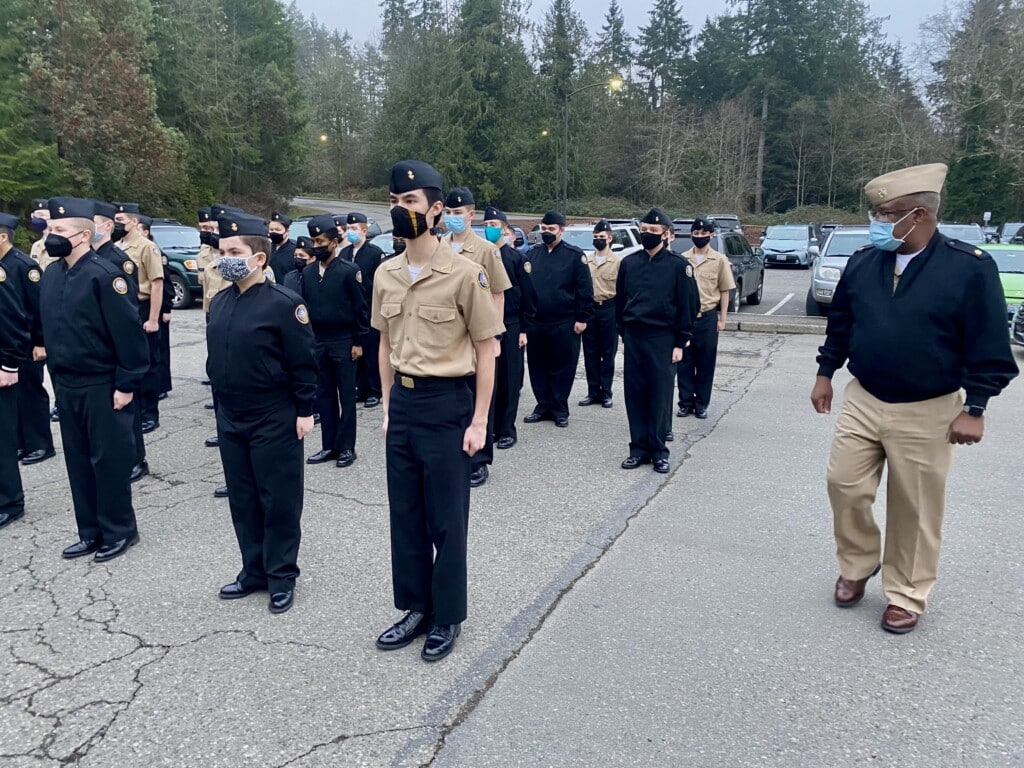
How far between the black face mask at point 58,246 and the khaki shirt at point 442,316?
2.21m

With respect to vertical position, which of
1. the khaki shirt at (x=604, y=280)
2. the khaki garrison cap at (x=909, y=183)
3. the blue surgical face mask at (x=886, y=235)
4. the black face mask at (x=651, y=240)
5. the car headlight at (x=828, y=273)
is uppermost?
the khaki garrison cap at (x=909, y=183)

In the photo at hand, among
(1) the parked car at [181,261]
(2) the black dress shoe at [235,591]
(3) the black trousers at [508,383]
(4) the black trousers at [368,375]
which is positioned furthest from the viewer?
(1) the parked car at [181,261]

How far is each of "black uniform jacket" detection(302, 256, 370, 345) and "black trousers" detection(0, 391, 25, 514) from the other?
2.24 metres

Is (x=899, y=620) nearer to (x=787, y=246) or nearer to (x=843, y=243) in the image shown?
(x=843, y=243)

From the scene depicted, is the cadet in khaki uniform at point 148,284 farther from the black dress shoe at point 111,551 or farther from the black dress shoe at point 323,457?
the black dress shoe at point 111,551

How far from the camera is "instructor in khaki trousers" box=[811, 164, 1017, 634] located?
346 cm

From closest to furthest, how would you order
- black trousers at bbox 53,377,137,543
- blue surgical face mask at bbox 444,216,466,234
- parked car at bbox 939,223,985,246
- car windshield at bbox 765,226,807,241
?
1. black trousers at bbox 53,377,137,543
2. blue surgical face mask at bbox 444,216,466,234
3. parked car at bbox 939,223,985,246
4. car windshield at bbox 765,226,807,241

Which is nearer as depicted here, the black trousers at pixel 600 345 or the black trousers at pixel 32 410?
the black trousers at pixel 32 410

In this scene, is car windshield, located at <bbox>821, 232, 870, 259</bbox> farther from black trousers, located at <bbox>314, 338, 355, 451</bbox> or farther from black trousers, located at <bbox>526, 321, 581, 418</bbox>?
black trousers, located at <bbox>314, 338, 355, 451</bbox>

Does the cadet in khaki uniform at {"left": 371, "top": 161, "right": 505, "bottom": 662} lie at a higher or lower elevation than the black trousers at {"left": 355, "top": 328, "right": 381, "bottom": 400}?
higher

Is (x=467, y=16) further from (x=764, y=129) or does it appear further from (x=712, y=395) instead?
(x=712, y=395)

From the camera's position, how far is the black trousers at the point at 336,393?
6.56 meters

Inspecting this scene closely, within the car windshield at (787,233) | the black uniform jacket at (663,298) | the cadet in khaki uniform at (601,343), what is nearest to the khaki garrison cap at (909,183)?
the black uniform jacket at (663,298)

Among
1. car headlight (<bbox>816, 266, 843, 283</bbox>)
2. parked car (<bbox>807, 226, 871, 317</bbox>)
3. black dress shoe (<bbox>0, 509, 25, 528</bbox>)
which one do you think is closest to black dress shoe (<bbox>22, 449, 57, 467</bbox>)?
black dress shoe (<bbox>0, 509, 25, 528</bbox>)
